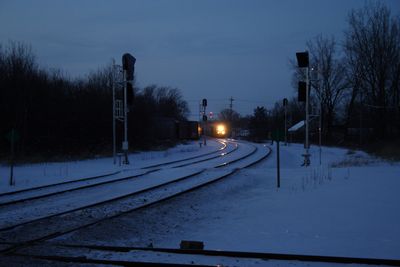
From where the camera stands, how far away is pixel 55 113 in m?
36.8

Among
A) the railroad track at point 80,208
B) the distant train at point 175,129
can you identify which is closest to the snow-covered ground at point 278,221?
the railroad track at point 80,208

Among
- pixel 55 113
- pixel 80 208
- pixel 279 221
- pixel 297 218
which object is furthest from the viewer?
pixel 55 113

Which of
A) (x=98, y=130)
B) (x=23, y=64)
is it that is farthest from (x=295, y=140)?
(x=23, y=64)

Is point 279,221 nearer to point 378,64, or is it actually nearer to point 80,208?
point 80,208

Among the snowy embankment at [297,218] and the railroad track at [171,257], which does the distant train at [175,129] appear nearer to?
the snowy embankment at [297,218]

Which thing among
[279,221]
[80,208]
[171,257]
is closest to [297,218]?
[279,221]

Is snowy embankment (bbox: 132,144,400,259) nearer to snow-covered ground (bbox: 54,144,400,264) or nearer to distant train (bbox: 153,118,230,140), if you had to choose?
snow-covered ground (bbox: 54,144,400,264)

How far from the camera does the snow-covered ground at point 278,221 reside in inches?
304

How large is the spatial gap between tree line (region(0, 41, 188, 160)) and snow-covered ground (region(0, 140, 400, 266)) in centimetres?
2197

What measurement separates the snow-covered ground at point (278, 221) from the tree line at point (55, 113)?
72.1 feet

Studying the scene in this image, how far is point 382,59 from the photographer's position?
50.4m

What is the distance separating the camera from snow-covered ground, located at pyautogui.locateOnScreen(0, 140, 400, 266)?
25.3ft

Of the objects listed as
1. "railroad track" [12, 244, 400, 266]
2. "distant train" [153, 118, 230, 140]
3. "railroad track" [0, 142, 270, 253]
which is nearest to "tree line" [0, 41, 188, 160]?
"distant train" [153, 118, 230, 140]

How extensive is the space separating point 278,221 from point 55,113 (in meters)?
30.4
